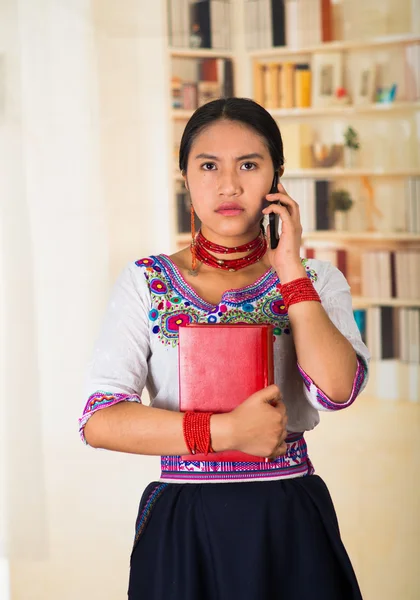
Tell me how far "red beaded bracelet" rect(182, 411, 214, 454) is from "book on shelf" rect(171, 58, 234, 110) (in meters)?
2.85

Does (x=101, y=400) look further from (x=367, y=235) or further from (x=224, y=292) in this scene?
(x=367, y=235)

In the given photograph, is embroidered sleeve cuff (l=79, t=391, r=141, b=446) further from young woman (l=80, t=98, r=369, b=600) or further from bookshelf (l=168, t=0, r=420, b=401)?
bookshelf (l=168, t=0, r=420, b=401)

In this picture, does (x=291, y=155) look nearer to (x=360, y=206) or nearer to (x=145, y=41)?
(x=360, y=206)

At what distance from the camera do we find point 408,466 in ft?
12.0

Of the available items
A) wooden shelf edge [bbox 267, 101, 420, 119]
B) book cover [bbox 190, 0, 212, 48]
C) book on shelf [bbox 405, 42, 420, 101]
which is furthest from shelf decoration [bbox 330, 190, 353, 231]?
book cover [bbox 190, 0, 212, 48]

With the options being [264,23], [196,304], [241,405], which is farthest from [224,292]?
[264,23]

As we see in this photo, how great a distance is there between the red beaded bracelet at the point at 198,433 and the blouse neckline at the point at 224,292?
0.82ft

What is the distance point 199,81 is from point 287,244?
2.85 m

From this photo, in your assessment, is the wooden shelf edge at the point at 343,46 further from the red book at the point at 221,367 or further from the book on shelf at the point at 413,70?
the red book at the point at 221,367

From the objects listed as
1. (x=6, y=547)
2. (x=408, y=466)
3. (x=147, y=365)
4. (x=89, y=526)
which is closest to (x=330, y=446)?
(x=408, y=466)

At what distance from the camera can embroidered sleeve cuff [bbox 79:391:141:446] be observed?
1.33 m

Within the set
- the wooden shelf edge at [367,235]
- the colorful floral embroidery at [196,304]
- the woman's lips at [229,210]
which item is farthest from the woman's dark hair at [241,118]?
the wooden shelf edge at [367,235]

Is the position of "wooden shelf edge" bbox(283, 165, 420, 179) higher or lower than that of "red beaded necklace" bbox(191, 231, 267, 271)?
higher

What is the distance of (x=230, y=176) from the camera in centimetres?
144
